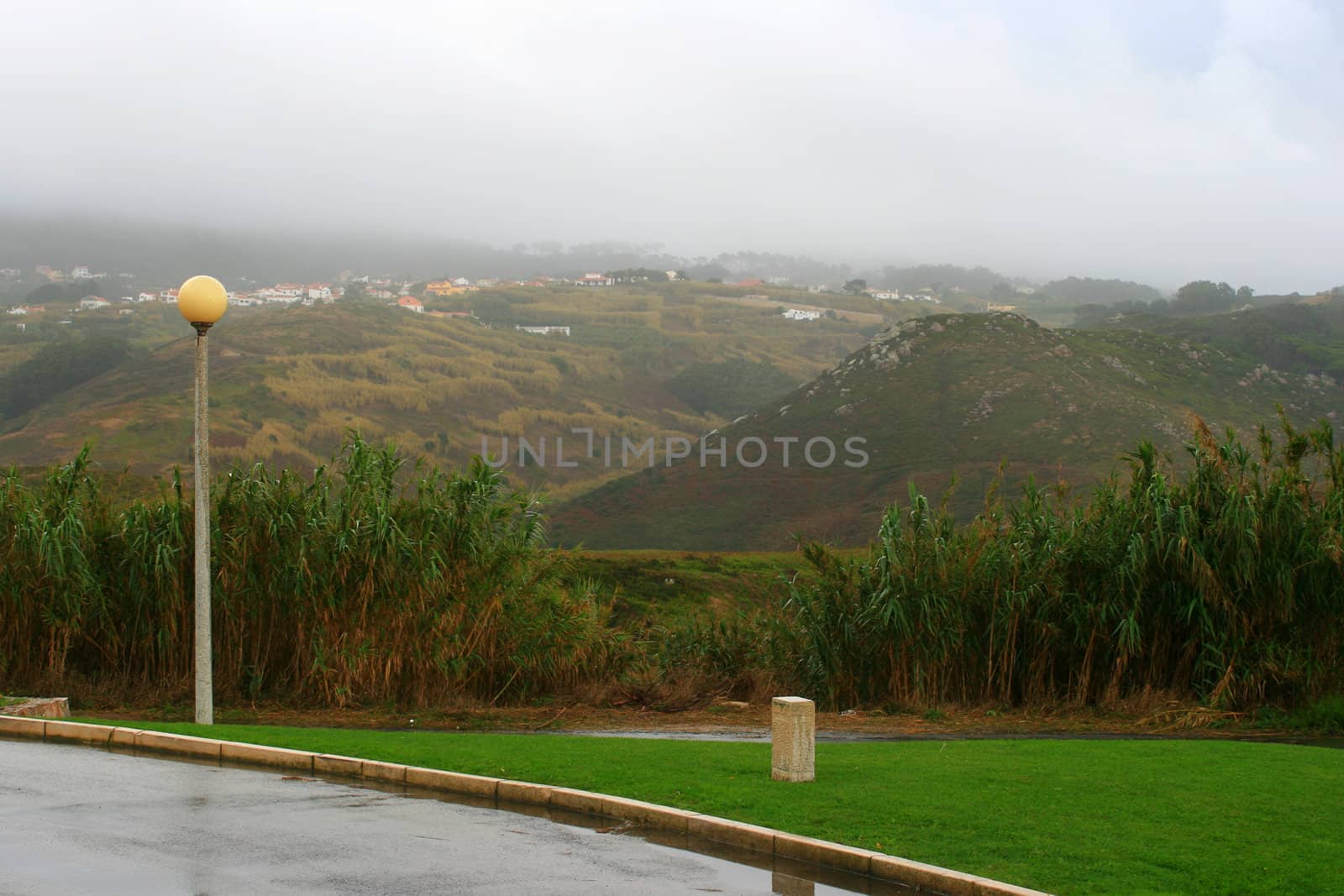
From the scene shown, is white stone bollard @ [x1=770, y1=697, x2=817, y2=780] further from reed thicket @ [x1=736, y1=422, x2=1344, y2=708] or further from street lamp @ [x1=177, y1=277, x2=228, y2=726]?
reed thicket @ [x1=736, y1=422, x2=1344, y2=708]

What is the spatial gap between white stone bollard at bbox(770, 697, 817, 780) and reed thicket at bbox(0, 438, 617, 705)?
719 centimetres

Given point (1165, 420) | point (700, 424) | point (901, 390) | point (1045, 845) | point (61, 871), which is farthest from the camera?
point (700, 424)

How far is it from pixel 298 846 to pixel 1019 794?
468cm

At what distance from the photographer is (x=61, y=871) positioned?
7.08m

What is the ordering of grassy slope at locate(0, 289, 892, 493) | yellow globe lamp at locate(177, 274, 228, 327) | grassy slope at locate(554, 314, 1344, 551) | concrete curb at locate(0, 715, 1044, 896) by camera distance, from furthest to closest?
grassy slope at locate(0, 289, 892, 493)
grassy slope at locate(554, 314, 1344, 551)
yellow globe lamp at locate(177, 274, 228, 327)
concrete curb at locate(0, 715, 1044, 896)

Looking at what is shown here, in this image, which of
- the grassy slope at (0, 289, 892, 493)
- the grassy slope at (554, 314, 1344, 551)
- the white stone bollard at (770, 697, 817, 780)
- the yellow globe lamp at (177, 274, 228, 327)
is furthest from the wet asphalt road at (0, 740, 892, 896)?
the grassy slope at (0, 289, 892, 493)

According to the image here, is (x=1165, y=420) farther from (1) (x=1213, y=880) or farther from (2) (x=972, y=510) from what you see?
(1) (x=1213, y=880)

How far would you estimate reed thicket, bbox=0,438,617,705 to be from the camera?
15797 mm

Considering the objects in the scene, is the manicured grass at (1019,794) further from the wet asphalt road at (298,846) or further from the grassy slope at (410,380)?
the grassy slope at (410,380)

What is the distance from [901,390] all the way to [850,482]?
13.6 metres

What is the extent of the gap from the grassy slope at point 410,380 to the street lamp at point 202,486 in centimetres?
6185

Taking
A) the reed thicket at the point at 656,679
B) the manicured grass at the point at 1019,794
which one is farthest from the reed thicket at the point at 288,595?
the manicured grass at the point at 1019,794

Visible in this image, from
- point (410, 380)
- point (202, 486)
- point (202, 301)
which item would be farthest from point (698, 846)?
point (410, 380)

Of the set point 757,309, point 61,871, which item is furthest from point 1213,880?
point 757,309
